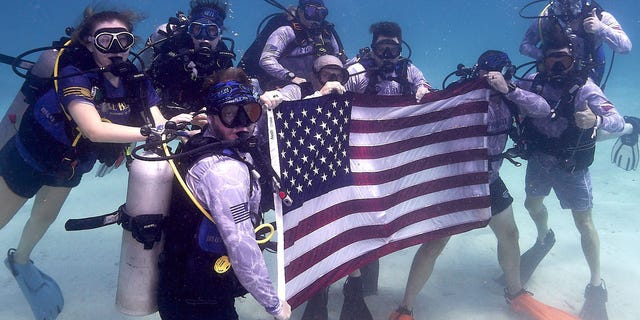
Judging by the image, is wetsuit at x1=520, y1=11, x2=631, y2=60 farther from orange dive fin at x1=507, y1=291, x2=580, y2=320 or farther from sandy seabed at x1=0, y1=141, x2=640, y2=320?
orange dive fin at x1=507, y1=291, x2=580, y2=320

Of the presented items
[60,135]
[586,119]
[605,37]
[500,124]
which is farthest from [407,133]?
[605,37]

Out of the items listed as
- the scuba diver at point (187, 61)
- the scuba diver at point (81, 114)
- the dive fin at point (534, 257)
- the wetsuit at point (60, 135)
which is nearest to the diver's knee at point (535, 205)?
the dive fin at point (534, 257)

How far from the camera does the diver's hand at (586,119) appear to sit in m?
6.64

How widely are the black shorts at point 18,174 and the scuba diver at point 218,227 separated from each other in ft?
10.3

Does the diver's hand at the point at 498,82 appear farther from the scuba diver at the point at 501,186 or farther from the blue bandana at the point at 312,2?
the blue bandana at the point at 312,2

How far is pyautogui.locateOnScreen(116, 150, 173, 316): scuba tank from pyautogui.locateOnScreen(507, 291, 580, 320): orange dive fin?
21.2 feet

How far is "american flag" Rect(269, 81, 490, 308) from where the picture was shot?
5316mm

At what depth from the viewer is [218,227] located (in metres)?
3.31

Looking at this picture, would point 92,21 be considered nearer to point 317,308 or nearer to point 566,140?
point 317,308

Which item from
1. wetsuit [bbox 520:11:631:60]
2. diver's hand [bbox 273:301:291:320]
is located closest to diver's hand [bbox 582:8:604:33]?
wetsuit [bbox 520:11:631:60]

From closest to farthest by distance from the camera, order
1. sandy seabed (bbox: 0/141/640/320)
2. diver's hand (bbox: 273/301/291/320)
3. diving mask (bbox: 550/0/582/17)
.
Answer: diver's hand (bbox: 273/301/291/320) < sandy seabed (bbox: 0/141/640/320) < diving mask (bbox: 550/0/582/17)

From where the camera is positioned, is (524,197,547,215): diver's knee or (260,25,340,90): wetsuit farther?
(524,197,547,215): diver's knee

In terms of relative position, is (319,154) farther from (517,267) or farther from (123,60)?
(517,267)

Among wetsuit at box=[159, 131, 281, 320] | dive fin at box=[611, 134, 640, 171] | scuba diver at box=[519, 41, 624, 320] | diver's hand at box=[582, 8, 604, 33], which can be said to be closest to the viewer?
wetsuit at box=[159, 131, 281, 320]
